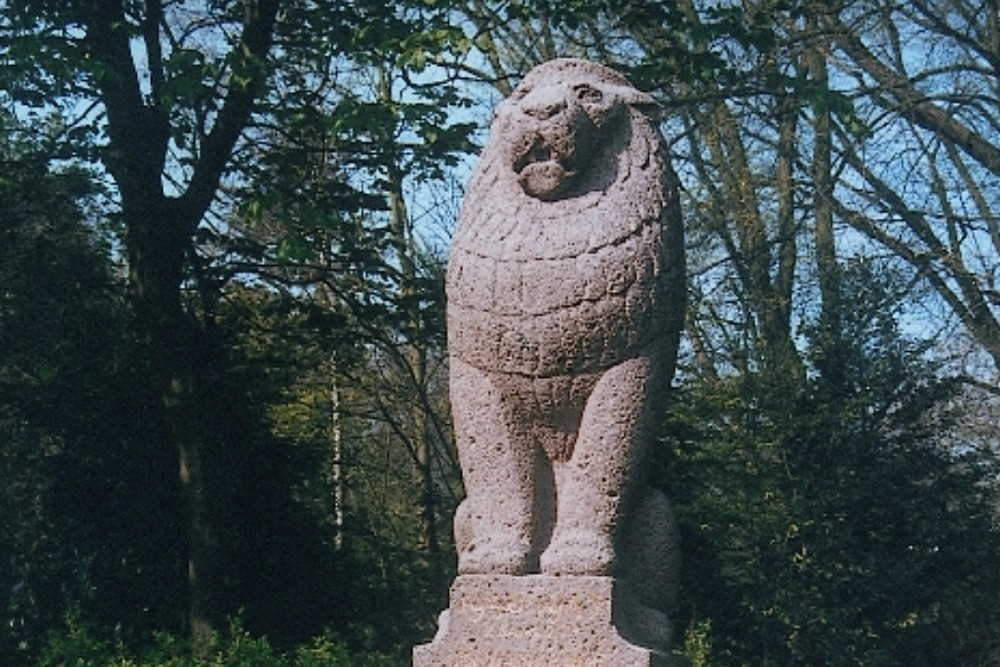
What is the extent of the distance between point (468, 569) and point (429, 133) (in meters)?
5.14

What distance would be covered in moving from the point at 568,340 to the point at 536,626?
2.79ft

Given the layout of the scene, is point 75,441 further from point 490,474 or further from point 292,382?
point 490,474

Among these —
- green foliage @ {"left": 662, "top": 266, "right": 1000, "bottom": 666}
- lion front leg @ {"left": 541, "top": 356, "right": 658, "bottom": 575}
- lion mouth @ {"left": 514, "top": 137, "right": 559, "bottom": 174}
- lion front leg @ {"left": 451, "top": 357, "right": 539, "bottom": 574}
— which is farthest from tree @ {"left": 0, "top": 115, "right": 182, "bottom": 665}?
lion front leg @ {"left": 541, "top": 356, "right": 658, "bottom": 575}

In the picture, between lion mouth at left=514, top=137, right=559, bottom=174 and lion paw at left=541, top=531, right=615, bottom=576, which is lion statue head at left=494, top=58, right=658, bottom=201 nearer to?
lion mouth at left=514, top=137, right=559, bottom=174

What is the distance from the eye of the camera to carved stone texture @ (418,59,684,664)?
5.52 metres

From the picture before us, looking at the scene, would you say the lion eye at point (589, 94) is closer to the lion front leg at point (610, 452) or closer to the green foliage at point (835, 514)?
the lion front leg at point (610, 452)

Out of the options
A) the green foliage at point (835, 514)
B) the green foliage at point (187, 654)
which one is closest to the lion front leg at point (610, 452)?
the green foliage at point (187, 654)

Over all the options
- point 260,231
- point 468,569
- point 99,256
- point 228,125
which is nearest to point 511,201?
point 468,569

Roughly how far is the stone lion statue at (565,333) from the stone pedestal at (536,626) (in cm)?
7

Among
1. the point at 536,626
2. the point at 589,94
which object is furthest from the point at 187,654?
the point at 589,94

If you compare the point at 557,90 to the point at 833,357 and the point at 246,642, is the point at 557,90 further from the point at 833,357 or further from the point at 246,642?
the point at 833,357

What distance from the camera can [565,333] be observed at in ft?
18.2

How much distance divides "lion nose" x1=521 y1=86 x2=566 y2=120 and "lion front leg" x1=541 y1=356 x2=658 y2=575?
800 mm

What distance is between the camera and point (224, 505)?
1164 centimetres
